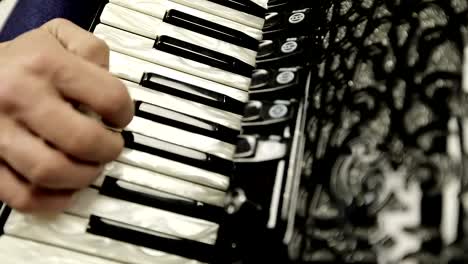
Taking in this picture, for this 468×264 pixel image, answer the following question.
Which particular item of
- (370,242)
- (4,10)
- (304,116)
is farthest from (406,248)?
(4,10)

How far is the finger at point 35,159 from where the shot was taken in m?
0.71

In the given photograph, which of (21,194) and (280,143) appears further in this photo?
(280,143)

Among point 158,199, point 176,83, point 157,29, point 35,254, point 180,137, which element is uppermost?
point 157,29

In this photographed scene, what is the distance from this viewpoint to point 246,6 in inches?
44.0

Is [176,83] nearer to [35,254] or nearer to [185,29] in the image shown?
[185,29]

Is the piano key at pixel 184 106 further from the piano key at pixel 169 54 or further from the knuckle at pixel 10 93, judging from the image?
the knuckle at pixel 10 93

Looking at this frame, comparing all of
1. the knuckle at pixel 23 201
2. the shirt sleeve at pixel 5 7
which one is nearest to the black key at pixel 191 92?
the knuckle at pixel 23 201

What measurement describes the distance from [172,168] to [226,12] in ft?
1.28

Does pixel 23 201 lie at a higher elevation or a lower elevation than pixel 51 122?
lower

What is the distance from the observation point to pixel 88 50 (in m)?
0.82

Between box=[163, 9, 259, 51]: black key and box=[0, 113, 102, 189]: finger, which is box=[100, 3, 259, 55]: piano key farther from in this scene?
box=[0, 113, 102, 189]: finger

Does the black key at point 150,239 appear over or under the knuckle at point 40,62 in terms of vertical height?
under

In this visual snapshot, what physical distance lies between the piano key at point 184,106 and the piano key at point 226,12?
235mm

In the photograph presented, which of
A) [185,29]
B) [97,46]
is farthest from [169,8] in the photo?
[97,46]
